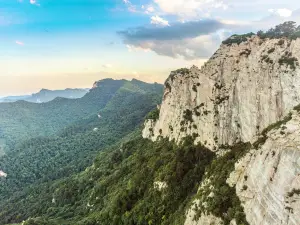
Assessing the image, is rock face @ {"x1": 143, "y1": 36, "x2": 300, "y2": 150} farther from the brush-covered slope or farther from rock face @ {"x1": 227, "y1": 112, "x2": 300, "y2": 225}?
rock face @ {"x1": 227, "y1": 112, "x2": 300, "y2": 225}

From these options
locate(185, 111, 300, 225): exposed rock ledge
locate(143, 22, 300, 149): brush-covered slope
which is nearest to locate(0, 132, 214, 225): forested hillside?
locate(143, 22, 300, 149): brush-covered slope

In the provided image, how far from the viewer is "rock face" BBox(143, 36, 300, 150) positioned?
52219 millimetres

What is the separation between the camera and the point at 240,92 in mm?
60438

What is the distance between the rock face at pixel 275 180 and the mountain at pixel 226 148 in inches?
4.1

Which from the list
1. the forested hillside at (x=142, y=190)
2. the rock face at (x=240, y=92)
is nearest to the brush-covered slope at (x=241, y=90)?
the rock face at (x=240, y=92)

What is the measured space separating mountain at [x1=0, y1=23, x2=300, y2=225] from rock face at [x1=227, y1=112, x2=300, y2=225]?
104 mm

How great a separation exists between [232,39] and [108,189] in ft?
215

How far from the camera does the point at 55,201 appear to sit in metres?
134

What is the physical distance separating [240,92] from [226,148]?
1246cm

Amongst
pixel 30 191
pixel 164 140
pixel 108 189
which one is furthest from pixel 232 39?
pixel 30 191

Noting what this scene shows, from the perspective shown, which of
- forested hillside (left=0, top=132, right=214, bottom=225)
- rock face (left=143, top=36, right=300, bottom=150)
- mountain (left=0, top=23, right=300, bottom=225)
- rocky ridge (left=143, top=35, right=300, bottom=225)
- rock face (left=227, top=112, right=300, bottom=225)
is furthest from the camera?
forested hillside (left=0, top=132, right=214, bottom=225)

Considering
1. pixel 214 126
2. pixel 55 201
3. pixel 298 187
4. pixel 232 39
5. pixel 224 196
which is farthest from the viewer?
pixel 55 201

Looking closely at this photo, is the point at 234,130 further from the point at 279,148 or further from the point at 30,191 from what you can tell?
the point at 30,191

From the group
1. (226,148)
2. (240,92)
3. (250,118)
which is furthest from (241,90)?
(226,148)
